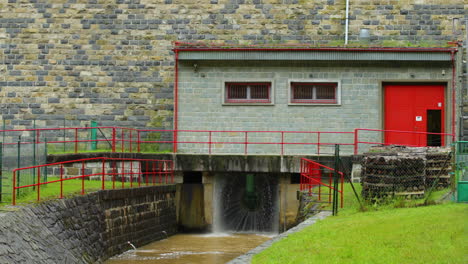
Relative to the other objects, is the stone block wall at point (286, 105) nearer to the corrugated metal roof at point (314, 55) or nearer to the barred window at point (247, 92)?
the barred window at point (247, 92)

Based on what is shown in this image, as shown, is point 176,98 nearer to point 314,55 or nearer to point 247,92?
point 247,92

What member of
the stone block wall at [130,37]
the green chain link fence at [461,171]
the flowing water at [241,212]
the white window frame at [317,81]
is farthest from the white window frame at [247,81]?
the green chain link fence at [461,171]

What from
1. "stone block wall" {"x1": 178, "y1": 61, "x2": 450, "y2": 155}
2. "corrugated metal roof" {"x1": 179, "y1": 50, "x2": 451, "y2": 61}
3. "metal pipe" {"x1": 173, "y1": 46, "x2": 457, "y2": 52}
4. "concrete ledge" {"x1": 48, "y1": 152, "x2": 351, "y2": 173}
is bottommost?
"concrete ledge" {"x1": 48, "y1": 152, "x2": 351, "y2": 173}

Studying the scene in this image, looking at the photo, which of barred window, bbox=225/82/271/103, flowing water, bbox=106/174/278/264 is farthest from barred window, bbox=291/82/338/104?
flowing water, bbox=106/174/278/264

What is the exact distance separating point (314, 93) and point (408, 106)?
116 inches

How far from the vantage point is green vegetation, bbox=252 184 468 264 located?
36.0ft

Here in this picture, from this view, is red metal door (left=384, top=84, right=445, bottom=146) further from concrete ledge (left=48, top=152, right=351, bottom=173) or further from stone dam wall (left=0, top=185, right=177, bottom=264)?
stone dam wall (left=0, top=185, right=177, bottom=264)

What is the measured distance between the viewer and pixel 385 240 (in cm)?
1214

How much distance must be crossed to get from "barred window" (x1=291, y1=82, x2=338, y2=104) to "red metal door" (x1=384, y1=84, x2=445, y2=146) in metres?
1.65

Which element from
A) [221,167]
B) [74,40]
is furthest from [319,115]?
[74,40]

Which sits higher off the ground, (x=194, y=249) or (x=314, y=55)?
(x=314, y=55)

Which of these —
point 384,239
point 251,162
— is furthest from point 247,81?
point 384,239

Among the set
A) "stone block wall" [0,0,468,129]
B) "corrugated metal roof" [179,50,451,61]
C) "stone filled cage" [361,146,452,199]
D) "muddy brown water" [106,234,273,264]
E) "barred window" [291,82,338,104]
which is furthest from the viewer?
"stone block wall" [0,0,468,129]

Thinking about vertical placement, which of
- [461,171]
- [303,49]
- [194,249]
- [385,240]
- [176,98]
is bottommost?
[194,249]
